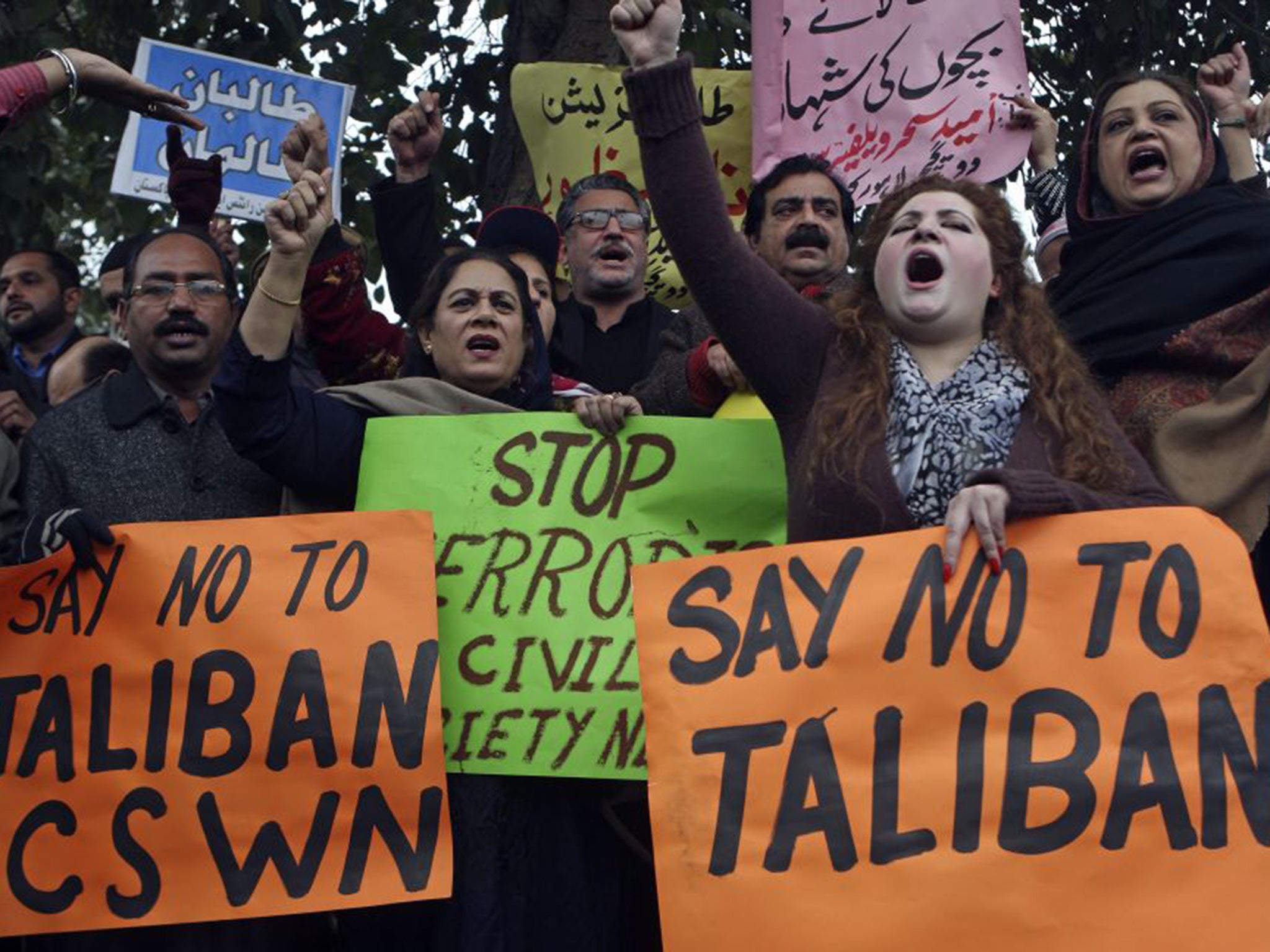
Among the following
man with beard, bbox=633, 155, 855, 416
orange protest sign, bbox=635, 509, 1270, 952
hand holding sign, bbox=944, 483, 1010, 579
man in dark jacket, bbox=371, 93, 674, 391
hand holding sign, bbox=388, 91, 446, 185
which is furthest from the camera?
man in dark jacket, bbox=371, 93, 674, 391

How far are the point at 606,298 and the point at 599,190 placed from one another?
317 mm

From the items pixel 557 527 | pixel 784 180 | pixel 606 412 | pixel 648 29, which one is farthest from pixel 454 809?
pixel 784 180

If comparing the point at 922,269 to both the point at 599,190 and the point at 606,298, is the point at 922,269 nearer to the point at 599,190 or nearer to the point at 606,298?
the point at 606,298

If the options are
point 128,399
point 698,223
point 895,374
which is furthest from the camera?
point 128,399

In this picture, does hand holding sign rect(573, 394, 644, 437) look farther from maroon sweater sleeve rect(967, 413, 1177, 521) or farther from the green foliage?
the green foliage

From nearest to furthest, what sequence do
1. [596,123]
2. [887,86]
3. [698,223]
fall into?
[698,223]
[887,86]
[596,123]

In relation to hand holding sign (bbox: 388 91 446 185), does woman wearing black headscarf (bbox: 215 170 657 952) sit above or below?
below

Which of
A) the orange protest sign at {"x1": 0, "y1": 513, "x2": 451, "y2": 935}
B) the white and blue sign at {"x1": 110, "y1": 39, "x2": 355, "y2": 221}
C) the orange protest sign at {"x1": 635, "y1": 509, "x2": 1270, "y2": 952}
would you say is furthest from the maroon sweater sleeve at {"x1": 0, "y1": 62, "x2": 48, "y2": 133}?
the white and blue sign at {"x1": 110, "y1": 39, "x2": 355, "y2": 221}

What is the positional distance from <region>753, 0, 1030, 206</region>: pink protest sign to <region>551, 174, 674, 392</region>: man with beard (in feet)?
2.10

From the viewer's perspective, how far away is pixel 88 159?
32.3 ft

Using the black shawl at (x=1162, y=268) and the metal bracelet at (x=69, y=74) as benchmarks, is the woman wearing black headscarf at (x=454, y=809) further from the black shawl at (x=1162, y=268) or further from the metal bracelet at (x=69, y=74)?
the black shawl at (x=1162, y=268)

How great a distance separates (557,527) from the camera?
3.88 metres

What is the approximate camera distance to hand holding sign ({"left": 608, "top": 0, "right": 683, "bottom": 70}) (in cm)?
337

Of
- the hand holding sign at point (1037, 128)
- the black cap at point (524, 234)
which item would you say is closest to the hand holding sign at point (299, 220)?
the black cap at point (524, 234)
